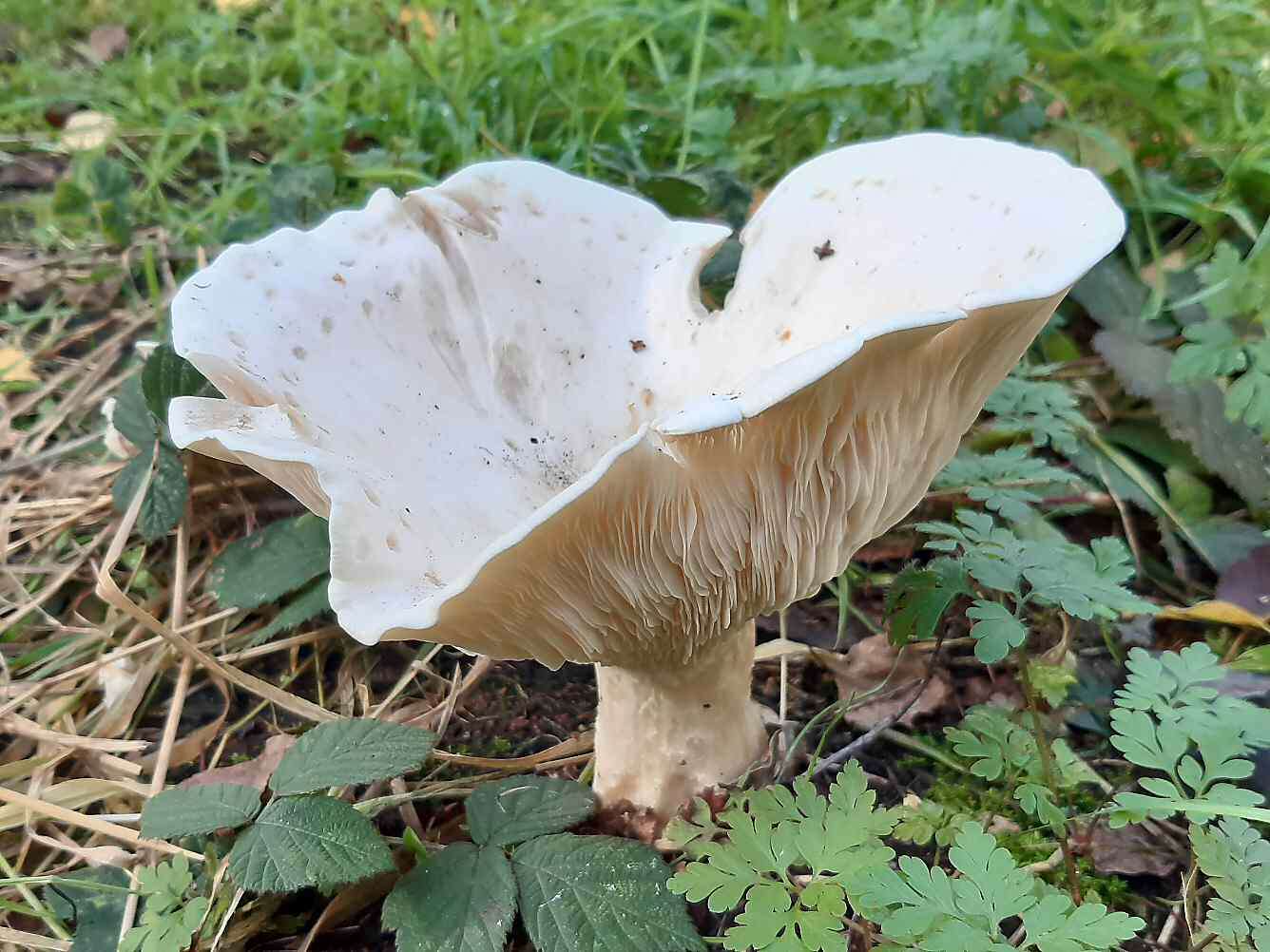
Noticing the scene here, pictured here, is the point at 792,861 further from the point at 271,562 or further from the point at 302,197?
the point at 302,197

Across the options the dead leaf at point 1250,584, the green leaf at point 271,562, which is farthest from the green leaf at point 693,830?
the dead leaf at point 1250,584

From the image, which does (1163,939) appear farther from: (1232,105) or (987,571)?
(1232,105)

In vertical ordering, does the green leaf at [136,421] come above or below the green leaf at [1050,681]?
below

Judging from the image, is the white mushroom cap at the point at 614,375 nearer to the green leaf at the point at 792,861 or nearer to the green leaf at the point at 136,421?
the green leaf at the point at 792,861

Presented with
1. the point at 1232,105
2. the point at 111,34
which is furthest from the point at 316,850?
the point at 111,34

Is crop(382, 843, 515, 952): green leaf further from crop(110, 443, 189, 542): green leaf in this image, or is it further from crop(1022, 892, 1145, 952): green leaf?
crop(110, 443, 189, 542): green leaf

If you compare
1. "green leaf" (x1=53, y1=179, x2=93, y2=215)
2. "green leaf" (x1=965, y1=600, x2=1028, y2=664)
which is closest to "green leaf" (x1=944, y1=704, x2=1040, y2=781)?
"green leaf" (x1=965, y1=600, x2=1028, y2=664)
